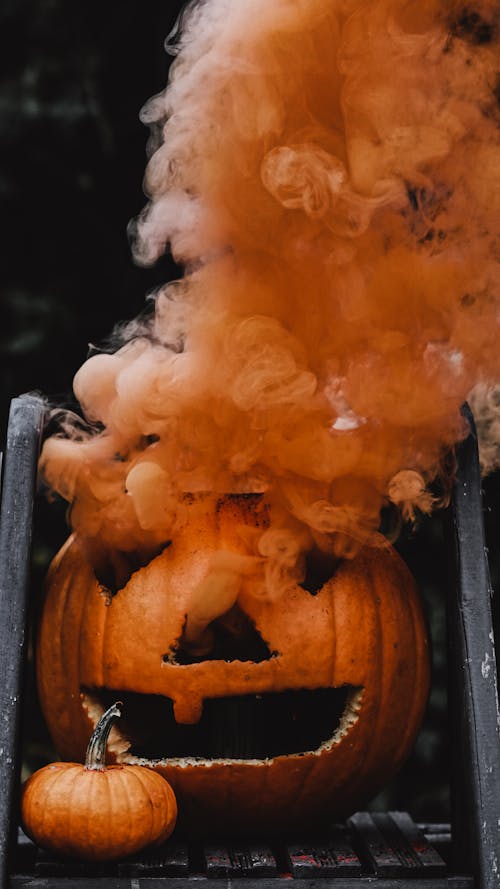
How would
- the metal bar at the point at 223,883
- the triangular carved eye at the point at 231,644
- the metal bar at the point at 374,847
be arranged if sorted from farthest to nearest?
1. the triangular carved eye at the point at 231,644
2. the metal bar at the point at 374,847
3. the metal bar at the point at 223,883

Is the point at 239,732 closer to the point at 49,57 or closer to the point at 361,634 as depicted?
the point at 361,634

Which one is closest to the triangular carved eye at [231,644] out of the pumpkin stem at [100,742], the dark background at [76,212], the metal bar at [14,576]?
the pumpkin stem at [100,742]

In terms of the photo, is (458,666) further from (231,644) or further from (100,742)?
(100,742)

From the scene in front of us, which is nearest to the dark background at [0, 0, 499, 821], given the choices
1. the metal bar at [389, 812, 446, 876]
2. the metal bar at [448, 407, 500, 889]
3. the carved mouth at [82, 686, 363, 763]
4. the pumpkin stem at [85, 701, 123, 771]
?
the metal bar at [389, 812, 446, 876]

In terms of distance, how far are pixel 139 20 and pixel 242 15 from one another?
1.48 m

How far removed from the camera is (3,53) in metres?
3.07

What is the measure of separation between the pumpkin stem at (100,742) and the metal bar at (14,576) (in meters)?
0.12

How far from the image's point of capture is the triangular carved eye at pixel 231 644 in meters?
1.94

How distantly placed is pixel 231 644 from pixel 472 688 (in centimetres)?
41

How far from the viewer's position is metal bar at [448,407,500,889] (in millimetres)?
1767

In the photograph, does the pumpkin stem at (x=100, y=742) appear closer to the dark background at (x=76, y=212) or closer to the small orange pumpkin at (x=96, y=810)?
the small orange pumpkin at (x=96, y=810)

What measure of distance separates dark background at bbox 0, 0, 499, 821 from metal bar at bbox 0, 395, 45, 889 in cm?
104

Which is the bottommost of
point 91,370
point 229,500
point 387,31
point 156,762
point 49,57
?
point 156,762

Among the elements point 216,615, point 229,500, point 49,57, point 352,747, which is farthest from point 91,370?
point 49,57
